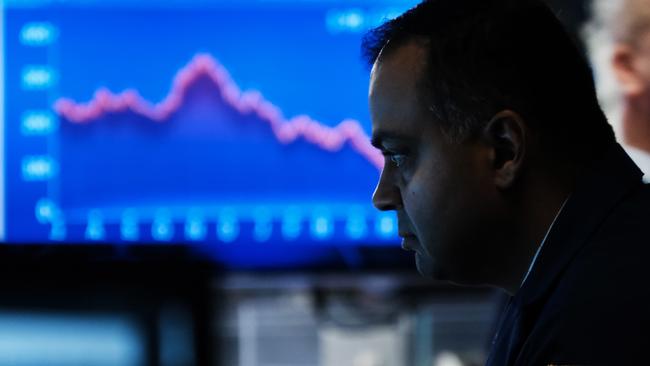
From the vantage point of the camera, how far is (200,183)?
2.14m

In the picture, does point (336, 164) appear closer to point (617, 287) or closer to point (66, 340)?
point (617, 287)

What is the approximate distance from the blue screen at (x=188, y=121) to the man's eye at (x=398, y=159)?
107cm

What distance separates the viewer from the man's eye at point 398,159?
104cm

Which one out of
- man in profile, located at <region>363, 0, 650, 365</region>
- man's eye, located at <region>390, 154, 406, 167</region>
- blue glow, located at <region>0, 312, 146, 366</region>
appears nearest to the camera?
blue glow, located at <region>0, 312, 146, 366</region>

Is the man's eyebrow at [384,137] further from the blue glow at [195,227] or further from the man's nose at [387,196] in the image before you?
the blue glow at [195,227]

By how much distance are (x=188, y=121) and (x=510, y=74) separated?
1272 mm

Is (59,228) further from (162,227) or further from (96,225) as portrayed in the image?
(162,227)

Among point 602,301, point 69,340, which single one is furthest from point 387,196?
point 69,340

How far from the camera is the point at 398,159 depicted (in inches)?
41.3

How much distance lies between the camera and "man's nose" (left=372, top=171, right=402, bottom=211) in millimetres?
1064

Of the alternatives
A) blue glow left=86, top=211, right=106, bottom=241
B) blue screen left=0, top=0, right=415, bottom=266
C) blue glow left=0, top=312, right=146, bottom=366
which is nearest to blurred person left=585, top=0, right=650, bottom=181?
blue screen left=0, top=0, right=415, bottom=266

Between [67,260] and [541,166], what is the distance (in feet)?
1.49

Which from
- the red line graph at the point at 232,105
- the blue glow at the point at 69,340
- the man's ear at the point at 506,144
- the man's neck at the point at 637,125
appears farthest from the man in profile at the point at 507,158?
the red line graph at the point at 232,105

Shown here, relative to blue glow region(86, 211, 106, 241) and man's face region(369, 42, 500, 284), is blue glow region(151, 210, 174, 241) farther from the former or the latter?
man's face region(369, 42, 500, 284)
